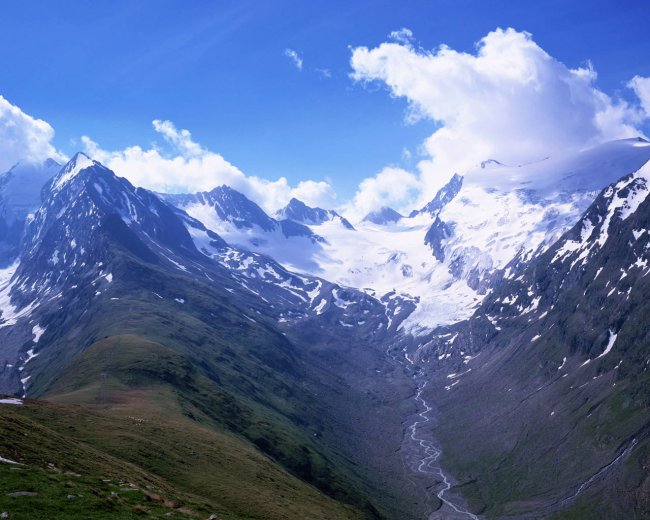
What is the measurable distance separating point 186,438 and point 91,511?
289ft

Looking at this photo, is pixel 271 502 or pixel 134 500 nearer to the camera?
pixel 134 500

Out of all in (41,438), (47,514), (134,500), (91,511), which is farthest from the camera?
(41,438)

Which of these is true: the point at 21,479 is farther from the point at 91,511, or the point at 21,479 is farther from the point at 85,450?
the point at 85,450

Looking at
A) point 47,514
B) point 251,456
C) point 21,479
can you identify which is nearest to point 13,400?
point 251,456

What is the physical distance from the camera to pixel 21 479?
52.6 m

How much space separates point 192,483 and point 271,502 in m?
14.3

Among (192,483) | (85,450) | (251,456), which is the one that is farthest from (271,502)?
(251,456)

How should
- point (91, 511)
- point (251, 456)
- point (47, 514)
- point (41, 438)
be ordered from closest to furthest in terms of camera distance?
point (47, 514), point (91, 511), point (41, 438), point (251, 456)

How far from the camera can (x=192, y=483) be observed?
99.9 metres

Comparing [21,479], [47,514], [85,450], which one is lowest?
[47,514]

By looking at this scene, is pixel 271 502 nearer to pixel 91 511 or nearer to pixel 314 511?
pixel 314 511

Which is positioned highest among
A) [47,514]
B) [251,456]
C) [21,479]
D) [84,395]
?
[84,395]

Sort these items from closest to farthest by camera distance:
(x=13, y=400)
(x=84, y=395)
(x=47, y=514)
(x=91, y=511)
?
(x=47, y=514) < (x=91, y=511) < (x=13, y=400) < (x=84, y=395)

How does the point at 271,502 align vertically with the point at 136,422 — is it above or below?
below
